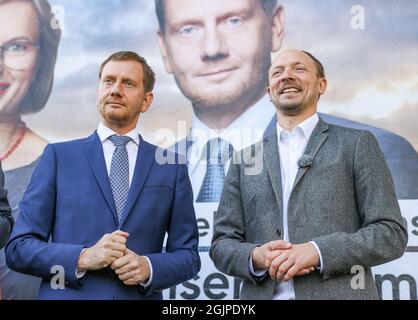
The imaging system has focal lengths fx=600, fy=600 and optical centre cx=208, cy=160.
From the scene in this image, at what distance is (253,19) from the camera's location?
268 cm

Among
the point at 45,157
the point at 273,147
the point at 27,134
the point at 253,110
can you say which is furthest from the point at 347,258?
the point at 27,134

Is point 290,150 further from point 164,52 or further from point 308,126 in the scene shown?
point 164,52

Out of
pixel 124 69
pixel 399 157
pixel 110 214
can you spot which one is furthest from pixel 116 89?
pixel 399 157

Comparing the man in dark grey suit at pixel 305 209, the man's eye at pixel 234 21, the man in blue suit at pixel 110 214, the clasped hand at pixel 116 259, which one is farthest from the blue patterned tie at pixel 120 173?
the man's eye at pixel 234 21

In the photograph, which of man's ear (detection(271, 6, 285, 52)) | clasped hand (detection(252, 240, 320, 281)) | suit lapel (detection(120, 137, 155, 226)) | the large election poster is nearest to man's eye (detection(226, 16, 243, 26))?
the large election poster

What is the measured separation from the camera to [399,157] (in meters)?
2.52

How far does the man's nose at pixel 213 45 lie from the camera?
267cm

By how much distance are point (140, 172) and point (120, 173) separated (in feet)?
0.24

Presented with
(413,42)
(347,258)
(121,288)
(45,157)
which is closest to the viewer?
(347,258)

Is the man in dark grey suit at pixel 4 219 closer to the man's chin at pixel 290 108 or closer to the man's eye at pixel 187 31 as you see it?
the man's eye at pixel 187 31

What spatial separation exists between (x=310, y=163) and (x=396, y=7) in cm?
98

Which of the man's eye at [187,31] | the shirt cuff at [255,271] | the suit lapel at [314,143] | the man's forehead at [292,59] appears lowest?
the shirt cuff at [255,271]

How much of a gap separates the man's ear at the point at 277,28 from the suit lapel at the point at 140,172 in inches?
30.3
